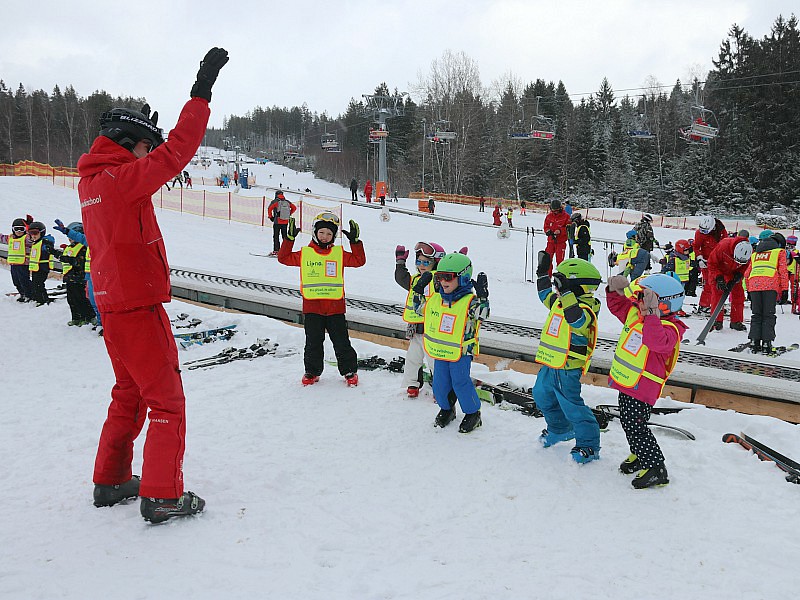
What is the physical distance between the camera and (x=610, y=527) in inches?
133

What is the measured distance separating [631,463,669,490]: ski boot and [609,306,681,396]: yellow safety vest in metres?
0.54

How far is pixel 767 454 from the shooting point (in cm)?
416

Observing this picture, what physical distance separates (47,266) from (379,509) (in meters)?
9.82

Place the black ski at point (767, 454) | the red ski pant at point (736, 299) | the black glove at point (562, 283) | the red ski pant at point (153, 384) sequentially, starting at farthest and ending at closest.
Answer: the red ski pant at point (736, 299), the black glove at point (562, 283), the black ski at point (767, 454), the red ski pant at point (153, 384)

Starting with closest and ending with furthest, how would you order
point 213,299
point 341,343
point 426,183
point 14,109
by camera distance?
point 341,343 < point 213,299 < point 426,183 < point 14,109

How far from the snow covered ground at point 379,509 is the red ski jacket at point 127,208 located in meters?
1.38

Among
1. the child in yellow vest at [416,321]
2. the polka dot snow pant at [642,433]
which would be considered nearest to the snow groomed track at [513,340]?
the child in yellow vest at [416,321]

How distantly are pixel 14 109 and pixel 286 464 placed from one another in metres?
93.7

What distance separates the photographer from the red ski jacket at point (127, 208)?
300cm

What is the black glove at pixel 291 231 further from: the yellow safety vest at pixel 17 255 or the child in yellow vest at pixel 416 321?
the yellow safety vest at pixel 17 255

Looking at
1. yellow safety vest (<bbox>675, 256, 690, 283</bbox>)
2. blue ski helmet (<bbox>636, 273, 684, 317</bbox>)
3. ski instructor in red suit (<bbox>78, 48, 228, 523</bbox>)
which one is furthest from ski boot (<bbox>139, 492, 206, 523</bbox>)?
yellow safety vest (<bbox>675, 256, 690, 283</bbox>)

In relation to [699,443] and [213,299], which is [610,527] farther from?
[213,299]

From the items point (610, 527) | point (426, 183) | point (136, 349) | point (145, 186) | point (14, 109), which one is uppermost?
point (14, 109)

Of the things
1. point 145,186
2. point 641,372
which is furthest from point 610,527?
point 145,186
